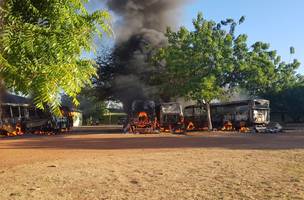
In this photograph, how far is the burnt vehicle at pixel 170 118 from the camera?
40594mm

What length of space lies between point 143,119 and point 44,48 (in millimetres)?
33106

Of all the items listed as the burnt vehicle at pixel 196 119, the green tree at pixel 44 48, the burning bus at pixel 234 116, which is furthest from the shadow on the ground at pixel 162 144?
the burnt vehicle at pixel 196 119

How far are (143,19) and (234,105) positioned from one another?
1284 cm

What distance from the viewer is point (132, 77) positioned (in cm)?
4622

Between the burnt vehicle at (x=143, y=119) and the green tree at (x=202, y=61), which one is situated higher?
the green tree at (x=202, y=61)

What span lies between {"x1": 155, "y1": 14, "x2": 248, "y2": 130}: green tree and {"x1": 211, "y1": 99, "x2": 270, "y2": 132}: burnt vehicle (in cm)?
194

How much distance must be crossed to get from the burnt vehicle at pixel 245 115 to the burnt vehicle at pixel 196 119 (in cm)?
150

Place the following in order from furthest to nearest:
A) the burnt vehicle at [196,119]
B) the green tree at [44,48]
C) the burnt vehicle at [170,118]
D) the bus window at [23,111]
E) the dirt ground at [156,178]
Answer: the burnt vehicle at [196,119] < the burnt vehicle at [170,118] < the bus window at [23,111] < the dirt ground at [156,178] < the green tree at [44,48]

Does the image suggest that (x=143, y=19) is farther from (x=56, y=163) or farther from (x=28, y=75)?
(x=28, y=75)

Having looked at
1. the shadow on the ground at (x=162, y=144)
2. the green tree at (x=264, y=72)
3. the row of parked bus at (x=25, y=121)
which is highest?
the green tree at (x=264, y=72)

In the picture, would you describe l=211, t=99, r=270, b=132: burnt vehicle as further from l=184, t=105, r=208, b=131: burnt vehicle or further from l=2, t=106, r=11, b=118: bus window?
l=2, t=106, r=11, b=118: bus window

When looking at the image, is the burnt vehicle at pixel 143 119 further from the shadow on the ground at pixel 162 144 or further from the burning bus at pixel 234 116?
the shadow on the ground at pixel 162 144

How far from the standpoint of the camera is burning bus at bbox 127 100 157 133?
37.2 m

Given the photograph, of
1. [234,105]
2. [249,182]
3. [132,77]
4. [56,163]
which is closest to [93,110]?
[132,77]
